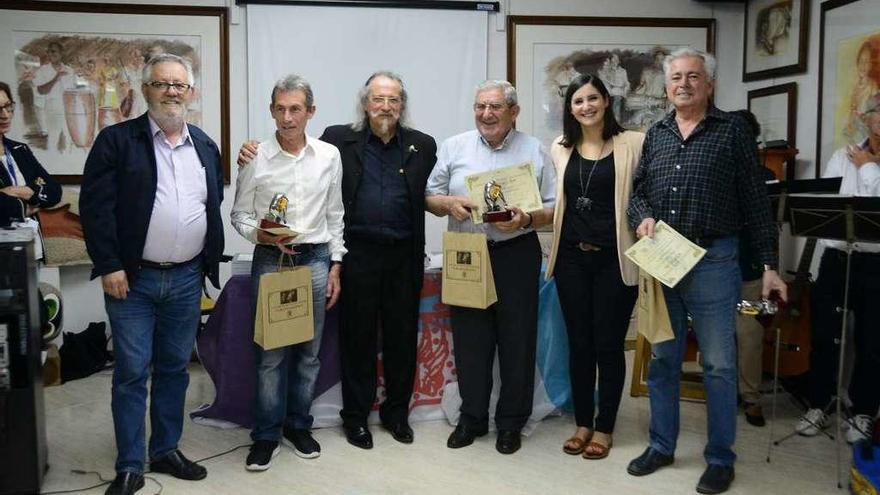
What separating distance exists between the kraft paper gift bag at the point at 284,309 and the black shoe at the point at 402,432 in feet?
2.06

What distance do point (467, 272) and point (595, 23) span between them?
9.09ft

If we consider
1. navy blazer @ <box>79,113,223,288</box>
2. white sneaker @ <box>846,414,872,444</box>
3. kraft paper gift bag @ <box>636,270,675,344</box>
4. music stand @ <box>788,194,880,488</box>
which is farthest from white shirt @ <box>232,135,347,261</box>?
white sneaker @ <box>846,414,872,444</box>

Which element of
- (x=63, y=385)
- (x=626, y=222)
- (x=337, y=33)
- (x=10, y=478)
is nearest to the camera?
(x=10, y=478)

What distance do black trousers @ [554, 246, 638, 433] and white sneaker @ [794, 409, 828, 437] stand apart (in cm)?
95

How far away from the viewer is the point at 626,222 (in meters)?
2.81

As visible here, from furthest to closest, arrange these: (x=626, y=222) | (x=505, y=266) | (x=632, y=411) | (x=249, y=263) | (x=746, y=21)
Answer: (x=746, y=21), (x=632, y=411), (x=249, y=263), (x=505, y=266), (x=626, y=222)

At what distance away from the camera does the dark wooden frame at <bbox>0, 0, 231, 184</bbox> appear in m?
4.52

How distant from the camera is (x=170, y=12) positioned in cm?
464

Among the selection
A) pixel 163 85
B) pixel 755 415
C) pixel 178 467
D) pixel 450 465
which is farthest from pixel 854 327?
pixel 163 85

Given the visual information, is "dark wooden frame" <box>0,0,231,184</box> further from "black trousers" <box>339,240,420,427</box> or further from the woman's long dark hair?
the woman's long dark hair

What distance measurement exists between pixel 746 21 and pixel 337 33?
2.77 m

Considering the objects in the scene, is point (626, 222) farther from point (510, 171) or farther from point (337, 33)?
point (337, 33)

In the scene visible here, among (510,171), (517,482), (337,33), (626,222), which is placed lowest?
(517,482)

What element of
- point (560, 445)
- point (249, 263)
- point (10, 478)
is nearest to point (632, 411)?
point (560, 445)
